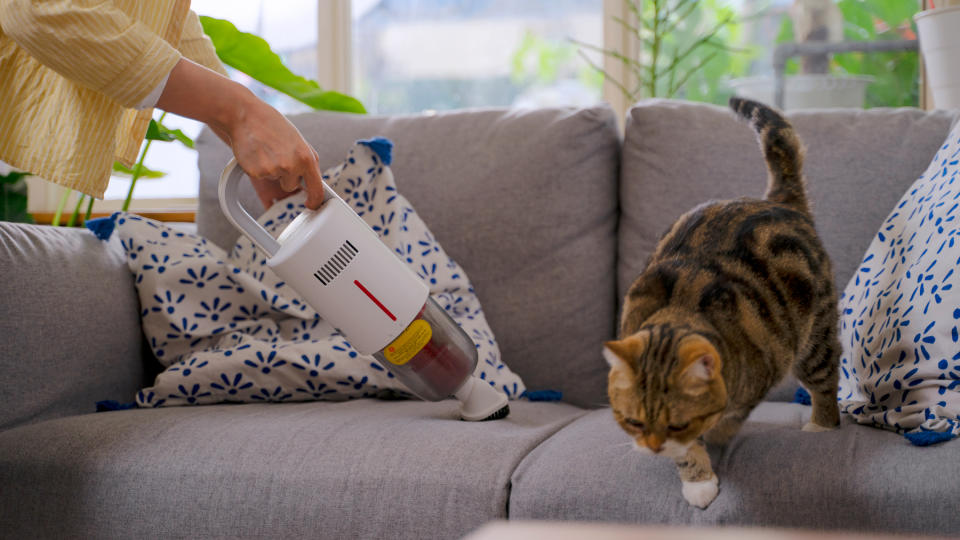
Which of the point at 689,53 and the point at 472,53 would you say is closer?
the point at 689,53

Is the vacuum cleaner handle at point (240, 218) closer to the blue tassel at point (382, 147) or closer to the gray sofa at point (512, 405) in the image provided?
the gray sofa at point (512, 405)

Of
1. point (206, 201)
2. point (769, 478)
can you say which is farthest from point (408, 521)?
point (206, 201)

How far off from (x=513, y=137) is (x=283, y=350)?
644 mm

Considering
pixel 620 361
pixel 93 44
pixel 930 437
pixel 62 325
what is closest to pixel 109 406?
pixel 62 325

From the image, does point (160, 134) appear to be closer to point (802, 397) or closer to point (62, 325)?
point (62, 325)

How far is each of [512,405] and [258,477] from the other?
523mm

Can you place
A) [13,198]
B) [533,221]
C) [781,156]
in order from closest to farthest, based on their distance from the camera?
[781,156], [533,221], [13,198]

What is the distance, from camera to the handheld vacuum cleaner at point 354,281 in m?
1.13

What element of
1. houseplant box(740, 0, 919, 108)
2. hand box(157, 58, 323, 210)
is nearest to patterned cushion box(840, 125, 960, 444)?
hand box(157, 58, 323, 210)

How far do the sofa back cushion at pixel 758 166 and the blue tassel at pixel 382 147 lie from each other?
19.0 inches

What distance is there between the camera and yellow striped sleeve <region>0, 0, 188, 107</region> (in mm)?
971

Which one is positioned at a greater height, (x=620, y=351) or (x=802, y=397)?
(x=620, y=351)

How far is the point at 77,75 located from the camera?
1018mm

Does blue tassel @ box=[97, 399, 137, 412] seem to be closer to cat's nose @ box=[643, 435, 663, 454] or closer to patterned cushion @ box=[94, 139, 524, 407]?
patterned cushion @ box=[94, 139, 524, 407]
